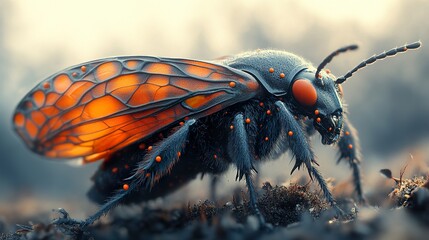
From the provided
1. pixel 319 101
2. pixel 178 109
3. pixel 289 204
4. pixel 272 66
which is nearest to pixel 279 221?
pixel 289 204

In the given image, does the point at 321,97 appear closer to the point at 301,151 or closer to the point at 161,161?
the point at 301,151

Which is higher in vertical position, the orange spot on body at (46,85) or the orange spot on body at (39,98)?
the orange spot on body at (46,85)

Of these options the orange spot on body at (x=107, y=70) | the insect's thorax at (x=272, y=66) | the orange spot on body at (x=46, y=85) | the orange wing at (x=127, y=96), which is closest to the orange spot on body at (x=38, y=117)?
the orange wing at (x=127, y=96)

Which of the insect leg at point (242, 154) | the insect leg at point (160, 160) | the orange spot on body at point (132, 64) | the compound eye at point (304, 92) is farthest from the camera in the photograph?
the orange spot on body at point (132, 64)

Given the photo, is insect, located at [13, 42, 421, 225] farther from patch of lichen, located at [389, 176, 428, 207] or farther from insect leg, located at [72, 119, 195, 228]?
patch of lichen, located at [389, 176, 428, 207]

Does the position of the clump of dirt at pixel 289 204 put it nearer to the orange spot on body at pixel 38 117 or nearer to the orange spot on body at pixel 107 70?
the orange spot on body at pixel 107 70

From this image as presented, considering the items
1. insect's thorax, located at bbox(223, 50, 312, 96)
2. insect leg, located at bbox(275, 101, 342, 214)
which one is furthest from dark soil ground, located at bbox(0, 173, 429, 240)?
insect's thorax, located at bbox(223, 50, 312, 96)
